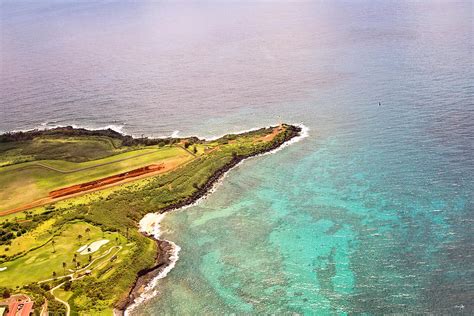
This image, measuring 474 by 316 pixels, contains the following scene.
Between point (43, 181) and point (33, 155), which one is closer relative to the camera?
point (43, 181)

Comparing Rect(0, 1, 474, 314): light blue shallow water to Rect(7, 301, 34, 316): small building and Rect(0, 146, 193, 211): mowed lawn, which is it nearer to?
Rect(7, 301, 34, 316): small building

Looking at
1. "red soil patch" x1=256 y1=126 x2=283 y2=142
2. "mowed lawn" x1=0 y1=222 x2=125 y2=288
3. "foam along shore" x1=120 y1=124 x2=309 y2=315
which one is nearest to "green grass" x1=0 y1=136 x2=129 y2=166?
"foam along shore" x1=120 y1=124 x2=309 y2=315

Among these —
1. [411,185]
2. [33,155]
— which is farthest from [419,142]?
[33,155]

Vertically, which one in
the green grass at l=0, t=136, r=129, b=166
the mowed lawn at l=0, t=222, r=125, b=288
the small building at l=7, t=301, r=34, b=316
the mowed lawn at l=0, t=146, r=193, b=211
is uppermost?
the green grass at l=0, t=136, r=129, b=166

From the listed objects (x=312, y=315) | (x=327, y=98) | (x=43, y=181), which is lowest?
(x=312, y=315)

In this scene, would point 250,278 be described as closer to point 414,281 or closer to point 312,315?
point 312,315

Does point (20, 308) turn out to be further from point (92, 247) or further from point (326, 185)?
point (326, 185)
